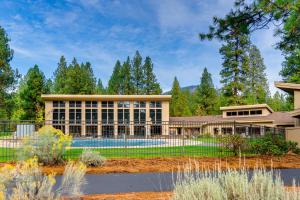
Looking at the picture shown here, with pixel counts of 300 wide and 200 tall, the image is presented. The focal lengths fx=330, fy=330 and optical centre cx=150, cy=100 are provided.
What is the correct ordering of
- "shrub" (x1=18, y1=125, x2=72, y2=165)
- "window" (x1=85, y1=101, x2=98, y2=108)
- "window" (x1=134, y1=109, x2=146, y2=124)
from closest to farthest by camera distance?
1. "shrub" (x1=18, y1=125, x2=72, y2=165)
2. "window" (x1=85, y1=101, x2=98, y2=108)
3. "window" (x1=134, y1=109, x2=146, y2=124)

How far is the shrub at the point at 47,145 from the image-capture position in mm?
12312

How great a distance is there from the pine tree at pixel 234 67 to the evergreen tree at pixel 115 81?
22.2m

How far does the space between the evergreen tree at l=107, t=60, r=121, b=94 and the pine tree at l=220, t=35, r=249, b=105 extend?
72.9 feet

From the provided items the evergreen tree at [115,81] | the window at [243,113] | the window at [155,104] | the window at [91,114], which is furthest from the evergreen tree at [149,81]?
the window at [243,113]

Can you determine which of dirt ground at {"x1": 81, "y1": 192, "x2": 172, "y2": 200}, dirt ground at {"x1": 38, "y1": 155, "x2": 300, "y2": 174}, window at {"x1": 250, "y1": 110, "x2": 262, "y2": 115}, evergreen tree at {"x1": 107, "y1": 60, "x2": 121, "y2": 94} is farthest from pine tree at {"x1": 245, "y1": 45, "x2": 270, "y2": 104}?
dirt ground at {"x1": 81, "y1": 192, "x2": 172, "y2": 200}

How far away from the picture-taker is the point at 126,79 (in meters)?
63.9

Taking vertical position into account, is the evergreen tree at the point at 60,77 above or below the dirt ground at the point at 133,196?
above

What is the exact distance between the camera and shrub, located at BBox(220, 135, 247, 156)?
16669mm

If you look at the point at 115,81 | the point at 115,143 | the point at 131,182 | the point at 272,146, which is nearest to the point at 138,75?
the point at 115,81

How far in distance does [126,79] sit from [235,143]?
48438mm

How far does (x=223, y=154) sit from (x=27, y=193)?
1296 cm

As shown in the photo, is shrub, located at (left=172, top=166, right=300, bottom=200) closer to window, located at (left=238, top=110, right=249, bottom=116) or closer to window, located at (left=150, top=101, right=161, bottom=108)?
window, located at (left=238, top=110, right=249, bottom=116)

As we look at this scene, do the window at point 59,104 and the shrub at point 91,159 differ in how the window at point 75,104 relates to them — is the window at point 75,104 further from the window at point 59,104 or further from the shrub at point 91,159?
the shrub at point 91,159

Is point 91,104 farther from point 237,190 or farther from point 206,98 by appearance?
point 237,190
